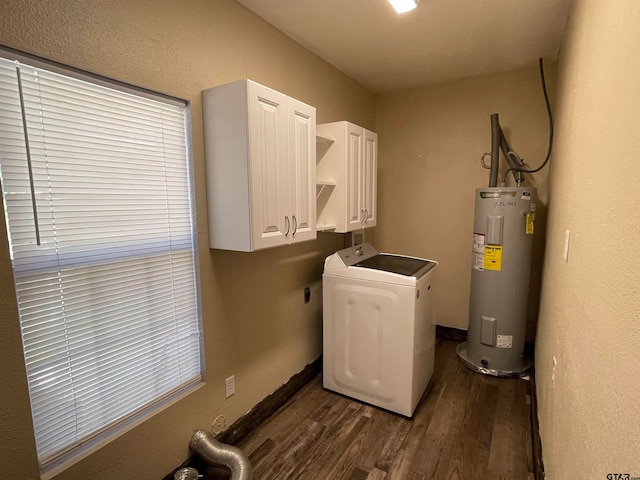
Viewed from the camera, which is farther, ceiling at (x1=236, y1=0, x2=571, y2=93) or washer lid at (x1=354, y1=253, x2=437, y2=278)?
washer lid at (x1=354, y1=253, x2=437, y2=278)

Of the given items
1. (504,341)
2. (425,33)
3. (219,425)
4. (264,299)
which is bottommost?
(219,425)

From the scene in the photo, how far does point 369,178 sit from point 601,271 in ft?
6.17

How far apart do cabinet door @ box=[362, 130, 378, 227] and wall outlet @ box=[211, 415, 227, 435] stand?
1.69 metres

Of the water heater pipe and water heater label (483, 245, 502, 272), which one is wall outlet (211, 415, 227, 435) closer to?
water heater label (483, 245, 502, 272)

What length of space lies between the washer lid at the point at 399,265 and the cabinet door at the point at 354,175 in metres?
0.29

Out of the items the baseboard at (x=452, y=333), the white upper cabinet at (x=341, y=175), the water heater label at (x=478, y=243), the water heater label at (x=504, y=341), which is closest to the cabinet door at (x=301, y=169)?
the white upper cabinet at (x=341, y=175)

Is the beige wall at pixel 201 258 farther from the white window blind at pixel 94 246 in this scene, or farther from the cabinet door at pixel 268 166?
the cabinet door at pixel 268 166

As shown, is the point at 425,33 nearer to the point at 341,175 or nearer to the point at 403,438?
the point at 341,175

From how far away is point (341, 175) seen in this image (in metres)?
2.34

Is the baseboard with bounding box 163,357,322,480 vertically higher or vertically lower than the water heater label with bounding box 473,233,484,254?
lower

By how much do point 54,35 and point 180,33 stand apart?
54cm

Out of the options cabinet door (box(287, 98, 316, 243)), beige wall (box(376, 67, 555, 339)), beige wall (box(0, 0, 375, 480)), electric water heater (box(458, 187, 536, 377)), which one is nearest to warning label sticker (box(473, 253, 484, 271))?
electric water heater (box(458, 187, 536, 377))

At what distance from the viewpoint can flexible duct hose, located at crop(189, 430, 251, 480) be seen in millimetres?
1571

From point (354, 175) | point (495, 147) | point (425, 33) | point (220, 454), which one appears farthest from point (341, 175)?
point (220, 454)
